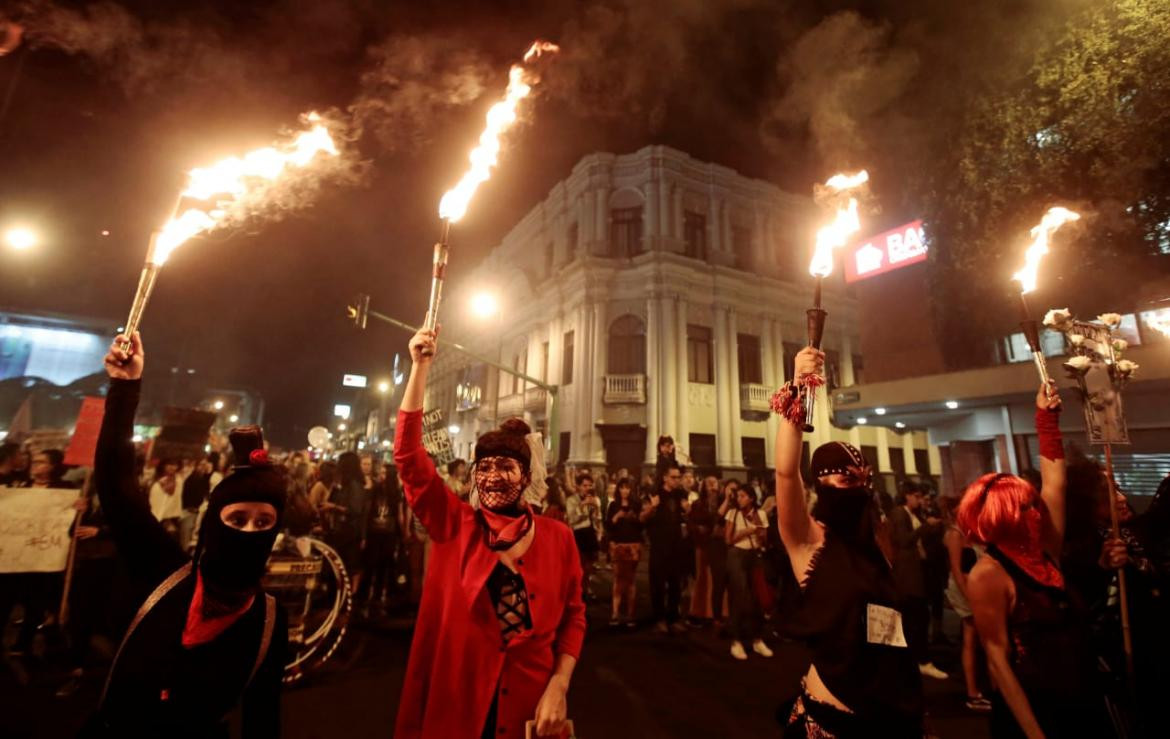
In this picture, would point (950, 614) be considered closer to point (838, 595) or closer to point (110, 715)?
point (838, 595)

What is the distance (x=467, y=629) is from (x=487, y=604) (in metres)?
0.13

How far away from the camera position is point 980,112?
1166 centimetres

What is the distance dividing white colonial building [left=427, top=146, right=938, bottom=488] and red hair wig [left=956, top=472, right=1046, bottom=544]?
2040cm

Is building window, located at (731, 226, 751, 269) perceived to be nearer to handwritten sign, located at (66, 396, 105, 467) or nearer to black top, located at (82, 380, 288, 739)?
handwritten sign, located at (66, 396, 105, 467)

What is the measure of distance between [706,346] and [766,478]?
23.0ft

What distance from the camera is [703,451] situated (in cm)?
2506

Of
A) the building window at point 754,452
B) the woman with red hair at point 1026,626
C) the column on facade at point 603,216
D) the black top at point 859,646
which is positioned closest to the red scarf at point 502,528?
the black top at point 859,646

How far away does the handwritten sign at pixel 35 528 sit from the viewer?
17.8 feet

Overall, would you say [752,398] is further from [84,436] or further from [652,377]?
[84,436]

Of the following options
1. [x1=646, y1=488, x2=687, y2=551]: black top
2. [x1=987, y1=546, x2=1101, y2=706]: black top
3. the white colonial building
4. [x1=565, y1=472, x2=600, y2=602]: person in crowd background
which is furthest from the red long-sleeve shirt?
the white colonial building

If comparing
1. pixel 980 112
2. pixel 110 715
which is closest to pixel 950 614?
pixel 980 112

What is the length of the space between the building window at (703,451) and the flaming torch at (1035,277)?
19.8 metres

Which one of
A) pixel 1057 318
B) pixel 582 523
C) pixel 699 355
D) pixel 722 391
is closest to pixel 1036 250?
pixel 1057 318

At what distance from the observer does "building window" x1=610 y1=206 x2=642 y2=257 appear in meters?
27.5
